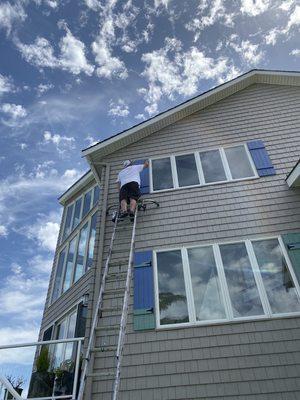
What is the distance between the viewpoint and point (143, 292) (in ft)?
21.5

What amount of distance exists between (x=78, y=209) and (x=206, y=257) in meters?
6.62

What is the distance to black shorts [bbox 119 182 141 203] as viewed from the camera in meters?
7.64

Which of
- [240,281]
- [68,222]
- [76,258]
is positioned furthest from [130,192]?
[68,222]

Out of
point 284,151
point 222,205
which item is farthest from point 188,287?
point 284,151

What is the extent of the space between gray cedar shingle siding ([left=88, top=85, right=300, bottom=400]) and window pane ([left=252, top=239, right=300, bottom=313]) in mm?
254

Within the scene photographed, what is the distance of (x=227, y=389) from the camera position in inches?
207

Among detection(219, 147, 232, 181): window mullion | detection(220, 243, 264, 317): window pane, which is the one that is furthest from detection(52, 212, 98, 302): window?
detection(220, 243, 264, 317): window pane

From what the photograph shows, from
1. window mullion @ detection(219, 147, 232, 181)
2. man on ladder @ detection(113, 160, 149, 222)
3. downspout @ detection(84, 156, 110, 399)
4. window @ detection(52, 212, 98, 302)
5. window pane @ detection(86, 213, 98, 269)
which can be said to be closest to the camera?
downspout @ detection(84, 156, 110, 399)

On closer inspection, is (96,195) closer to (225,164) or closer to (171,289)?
(225,164)

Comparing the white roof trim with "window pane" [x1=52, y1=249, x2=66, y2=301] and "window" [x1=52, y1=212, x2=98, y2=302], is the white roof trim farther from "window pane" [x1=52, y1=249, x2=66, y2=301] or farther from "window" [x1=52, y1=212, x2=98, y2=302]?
"window pane" [x1=52, y1=249, x2=66, y2=301]

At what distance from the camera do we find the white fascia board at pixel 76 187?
12.1 meters

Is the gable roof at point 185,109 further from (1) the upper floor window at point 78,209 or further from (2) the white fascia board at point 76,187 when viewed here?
(2) the white fascia board at point 76,187

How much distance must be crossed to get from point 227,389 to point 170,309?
62.9 inches

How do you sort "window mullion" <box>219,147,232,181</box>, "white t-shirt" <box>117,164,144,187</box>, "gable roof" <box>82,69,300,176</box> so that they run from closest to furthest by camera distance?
1. "white t-shirt" <box>117,164,144,187</box>
2. "window mullion" <box>219,147,232,181</box>
3. "gable roof" <box>82,69,300,176</box>
